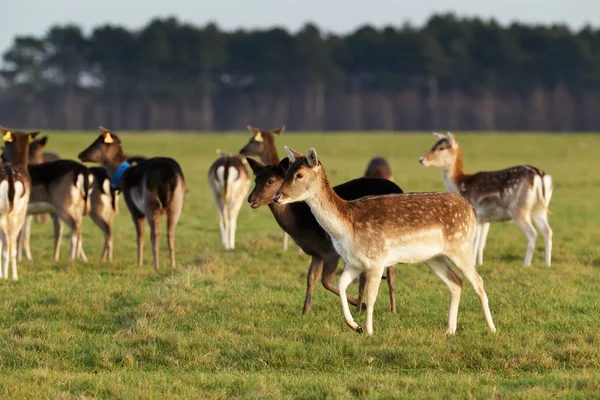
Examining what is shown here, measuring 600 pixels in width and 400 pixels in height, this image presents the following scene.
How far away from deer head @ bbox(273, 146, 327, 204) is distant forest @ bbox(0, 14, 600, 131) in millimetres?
73479

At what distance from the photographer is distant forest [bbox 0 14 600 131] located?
266ft

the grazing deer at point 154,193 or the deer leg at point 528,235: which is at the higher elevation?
the grazing deer at point 154,193

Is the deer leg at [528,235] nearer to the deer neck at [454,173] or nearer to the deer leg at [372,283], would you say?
the deer neck at [454,173]

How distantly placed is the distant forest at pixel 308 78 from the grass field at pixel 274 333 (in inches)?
2701

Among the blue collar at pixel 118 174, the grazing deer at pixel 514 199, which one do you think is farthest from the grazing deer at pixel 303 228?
the blue collar at pixel 118 174

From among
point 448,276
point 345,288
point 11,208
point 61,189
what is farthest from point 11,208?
point 448,276

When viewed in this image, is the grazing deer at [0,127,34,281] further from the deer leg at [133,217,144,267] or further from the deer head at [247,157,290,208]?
the deer head at [247,157,290,208]

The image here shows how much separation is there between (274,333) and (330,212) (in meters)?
1.20

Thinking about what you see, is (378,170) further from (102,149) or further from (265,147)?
(102,149)

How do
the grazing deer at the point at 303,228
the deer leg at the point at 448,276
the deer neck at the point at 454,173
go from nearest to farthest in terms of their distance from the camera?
the deer leg at the point at 448,276
the grazing deer at the point at 303,228
the deer neck at the point at 454,173

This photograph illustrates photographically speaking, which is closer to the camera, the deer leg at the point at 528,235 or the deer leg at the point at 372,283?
the deer leg at the point at 372,283

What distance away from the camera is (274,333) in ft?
27.7

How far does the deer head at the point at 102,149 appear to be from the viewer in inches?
551

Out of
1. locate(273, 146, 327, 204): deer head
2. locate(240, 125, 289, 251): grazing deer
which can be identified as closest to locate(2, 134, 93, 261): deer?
locate(240, 125, 289, 251): grazing deer
